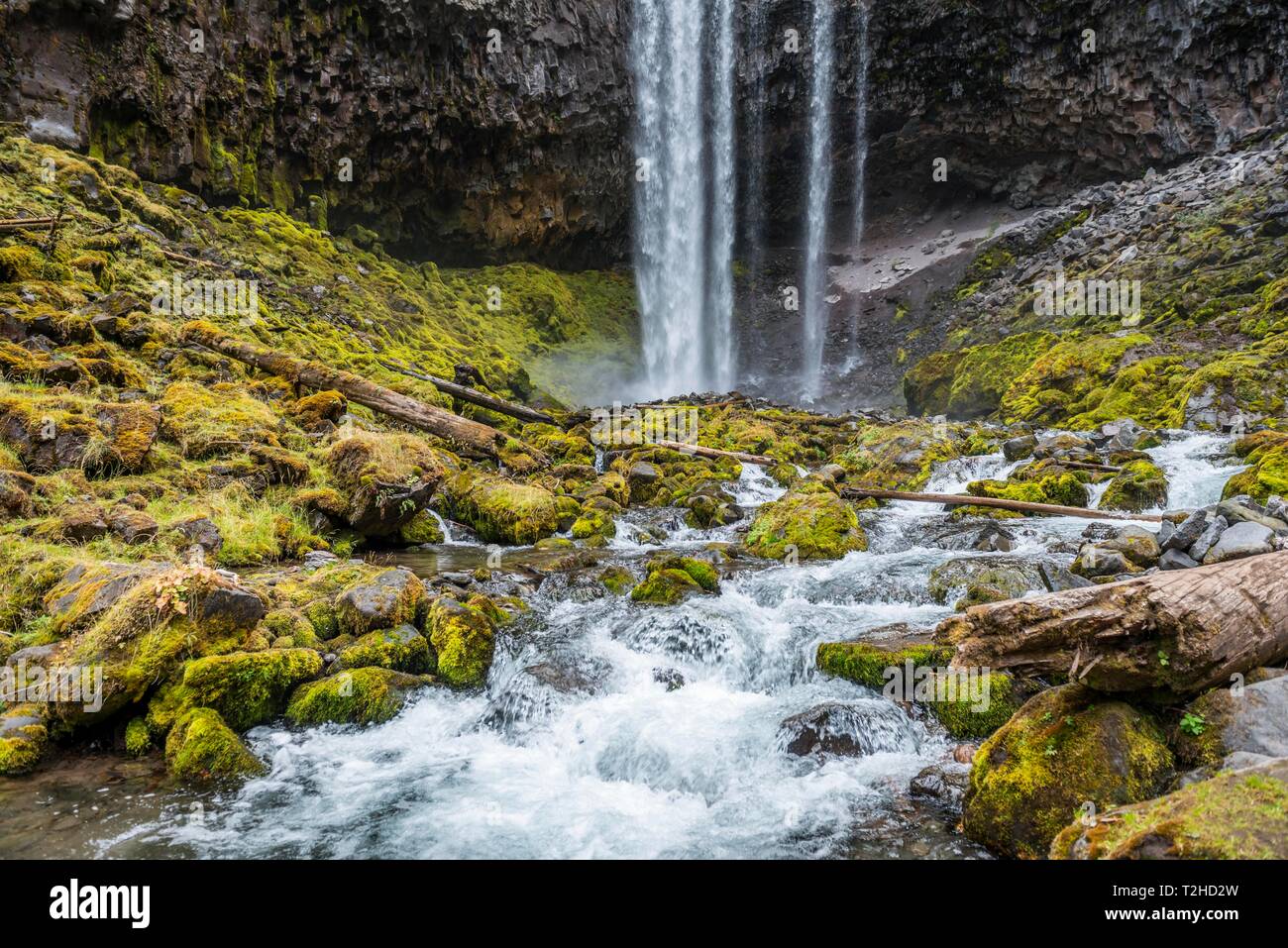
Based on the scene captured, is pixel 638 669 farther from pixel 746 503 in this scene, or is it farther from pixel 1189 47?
pixel 1189 47

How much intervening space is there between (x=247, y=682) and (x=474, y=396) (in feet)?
31.1

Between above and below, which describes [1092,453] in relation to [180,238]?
below

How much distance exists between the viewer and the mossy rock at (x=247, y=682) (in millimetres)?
4305

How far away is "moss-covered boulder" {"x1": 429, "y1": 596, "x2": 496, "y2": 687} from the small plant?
4.50 meters

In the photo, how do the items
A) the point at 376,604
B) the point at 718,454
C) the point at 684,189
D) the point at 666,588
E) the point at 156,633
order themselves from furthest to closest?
the point at 684,189 → the point at 718,454 → the point at 666,588 → the point at 376,604 → the point at 156,633

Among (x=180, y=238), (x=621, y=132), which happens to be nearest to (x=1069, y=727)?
(x=180, y=238)

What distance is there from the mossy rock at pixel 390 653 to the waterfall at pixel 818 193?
1011 inches

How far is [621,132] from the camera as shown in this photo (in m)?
29.1

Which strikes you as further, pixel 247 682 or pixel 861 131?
pixel 861 131

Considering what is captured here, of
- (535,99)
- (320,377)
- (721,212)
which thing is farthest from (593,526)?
(721,212)

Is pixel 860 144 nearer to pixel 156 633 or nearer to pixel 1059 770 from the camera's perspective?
pixel 1059 770

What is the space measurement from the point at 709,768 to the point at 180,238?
1664 cm

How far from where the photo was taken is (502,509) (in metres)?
9.30

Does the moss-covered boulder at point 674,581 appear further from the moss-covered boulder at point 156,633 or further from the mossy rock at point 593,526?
the moss-covered boulder at point 156,633
